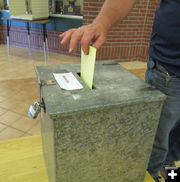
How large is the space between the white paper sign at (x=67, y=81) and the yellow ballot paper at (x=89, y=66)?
3 centimetres

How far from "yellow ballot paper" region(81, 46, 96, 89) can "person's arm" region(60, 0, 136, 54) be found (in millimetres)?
24

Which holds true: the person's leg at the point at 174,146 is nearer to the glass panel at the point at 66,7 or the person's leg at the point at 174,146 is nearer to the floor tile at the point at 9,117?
the floor tile at the point at 9,117

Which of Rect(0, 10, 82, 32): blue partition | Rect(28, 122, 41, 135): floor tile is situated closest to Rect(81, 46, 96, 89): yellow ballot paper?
Rect(28, 122, 41, 135): floor tile

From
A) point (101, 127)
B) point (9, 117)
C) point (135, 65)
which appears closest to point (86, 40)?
point (101, 127)

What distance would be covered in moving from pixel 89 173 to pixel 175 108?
0.48 metres

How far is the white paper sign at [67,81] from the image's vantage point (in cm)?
73

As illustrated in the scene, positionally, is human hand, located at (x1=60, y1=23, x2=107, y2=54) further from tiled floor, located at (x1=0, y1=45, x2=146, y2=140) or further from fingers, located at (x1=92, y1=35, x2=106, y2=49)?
tiled floor, located at (x1=0, y1=45, x2=146, y2=140)

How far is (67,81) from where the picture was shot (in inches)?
30.5

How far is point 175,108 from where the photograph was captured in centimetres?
91

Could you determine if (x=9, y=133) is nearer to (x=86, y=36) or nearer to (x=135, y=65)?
(x=86, y=36)

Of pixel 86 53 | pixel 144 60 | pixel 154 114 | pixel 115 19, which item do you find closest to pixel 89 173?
pixel 154 114

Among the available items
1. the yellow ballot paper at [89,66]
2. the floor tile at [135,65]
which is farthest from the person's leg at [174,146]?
the floor tile at [135,65]

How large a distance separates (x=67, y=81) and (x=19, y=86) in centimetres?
195

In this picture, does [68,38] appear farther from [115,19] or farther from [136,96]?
[136,96]
